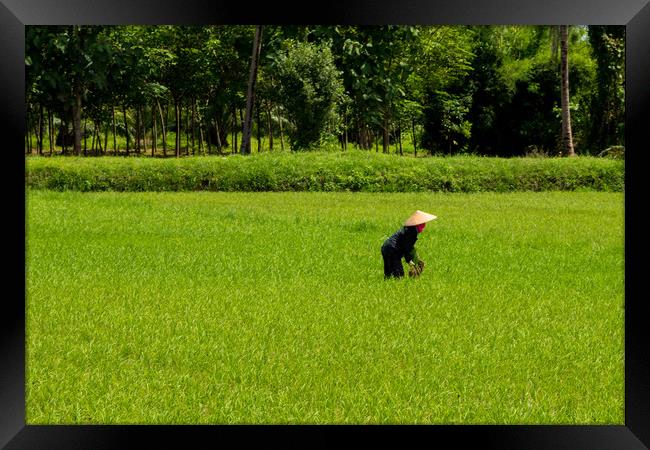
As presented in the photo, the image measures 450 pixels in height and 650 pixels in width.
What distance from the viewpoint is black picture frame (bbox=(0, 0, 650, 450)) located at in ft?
6.46

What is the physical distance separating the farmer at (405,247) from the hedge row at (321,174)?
10.5m

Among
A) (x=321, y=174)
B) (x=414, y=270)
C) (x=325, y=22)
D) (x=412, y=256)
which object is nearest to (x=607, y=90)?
(x=321, y=174)

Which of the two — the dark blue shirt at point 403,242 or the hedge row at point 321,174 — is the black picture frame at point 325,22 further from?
the hedge row at point 321,174

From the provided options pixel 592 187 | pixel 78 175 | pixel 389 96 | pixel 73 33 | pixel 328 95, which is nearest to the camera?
pixel 73 33

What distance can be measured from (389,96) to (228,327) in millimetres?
5347

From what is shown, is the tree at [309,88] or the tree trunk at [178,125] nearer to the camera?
the tree at [309,88]

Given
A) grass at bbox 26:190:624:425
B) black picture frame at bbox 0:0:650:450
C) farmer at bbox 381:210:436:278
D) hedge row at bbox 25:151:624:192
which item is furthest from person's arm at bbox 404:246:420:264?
hedge row at bbox 25:151:624:192

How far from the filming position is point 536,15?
2029mm

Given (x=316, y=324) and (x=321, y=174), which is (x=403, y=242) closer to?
(x=316, y=324)

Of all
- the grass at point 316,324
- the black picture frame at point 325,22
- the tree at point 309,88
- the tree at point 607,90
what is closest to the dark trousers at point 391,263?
the grass at point 316,324

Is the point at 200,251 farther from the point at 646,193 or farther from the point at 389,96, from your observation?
the point at 646,193

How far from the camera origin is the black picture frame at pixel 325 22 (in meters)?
1.97

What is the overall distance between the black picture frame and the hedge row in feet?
50.2

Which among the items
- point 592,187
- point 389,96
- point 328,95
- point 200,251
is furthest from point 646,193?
A: point 328,95
